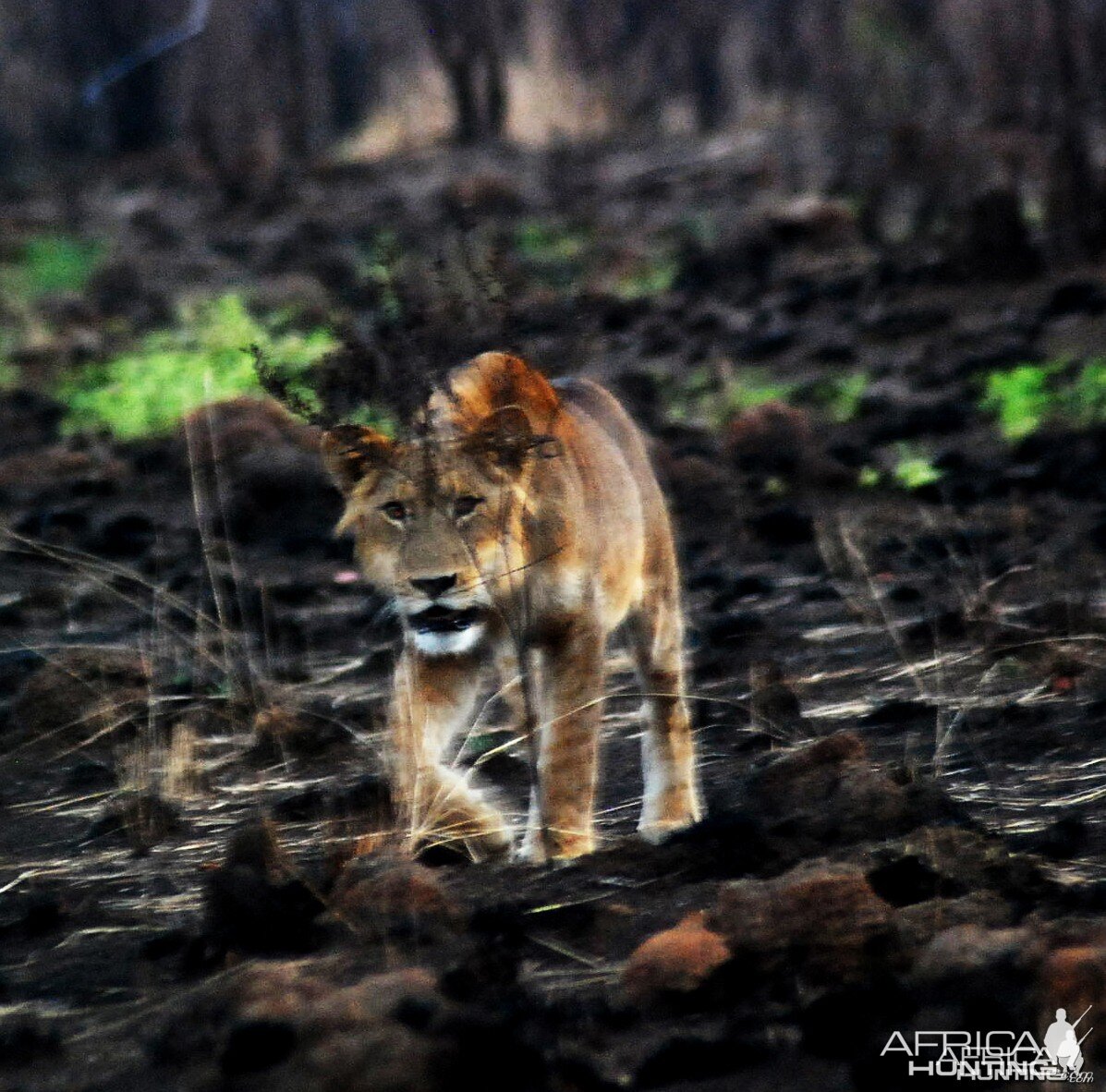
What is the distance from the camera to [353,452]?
16.9ft

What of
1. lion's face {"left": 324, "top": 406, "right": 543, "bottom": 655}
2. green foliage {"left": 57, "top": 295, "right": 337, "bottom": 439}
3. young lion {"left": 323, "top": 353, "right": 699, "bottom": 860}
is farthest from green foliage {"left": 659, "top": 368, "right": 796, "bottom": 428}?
lion's face {"left": 324, "top": 406, "right": 543, "bottom": 655}

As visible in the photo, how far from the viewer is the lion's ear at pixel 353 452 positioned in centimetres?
512

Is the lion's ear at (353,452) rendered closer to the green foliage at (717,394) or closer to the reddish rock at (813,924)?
the reddish rock at (813,924)

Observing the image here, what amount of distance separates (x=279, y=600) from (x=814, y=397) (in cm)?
413

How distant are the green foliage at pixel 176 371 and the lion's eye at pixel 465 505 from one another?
6.82 m

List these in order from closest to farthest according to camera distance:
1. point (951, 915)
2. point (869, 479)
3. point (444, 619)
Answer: point (951, 915), point (444, 619), point (869, 479)

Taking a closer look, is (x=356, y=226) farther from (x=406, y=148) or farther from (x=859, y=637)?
(x=859, y=637)

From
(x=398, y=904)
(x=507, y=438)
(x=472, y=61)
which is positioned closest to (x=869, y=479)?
(x=507, y=438)

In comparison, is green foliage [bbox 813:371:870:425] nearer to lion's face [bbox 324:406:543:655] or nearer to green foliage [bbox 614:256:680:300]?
green foliage [bbox 614:256:680:300]

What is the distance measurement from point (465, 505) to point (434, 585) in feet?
0.80

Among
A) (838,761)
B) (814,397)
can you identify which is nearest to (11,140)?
(814,397)

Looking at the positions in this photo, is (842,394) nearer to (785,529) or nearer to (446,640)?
(785,529)

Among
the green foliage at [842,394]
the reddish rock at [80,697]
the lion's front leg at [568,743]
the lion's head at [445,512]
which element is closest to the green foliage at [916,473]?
the green foliage at [842,394]

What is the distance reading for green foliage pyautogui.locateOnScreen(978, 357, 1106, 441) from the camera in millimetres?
10461
